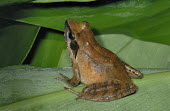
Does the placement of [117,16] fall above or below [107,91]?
above

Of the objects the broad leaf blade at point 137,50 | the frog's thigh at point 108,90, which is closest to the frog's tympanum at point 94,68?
the frog's thigh at point 108,90

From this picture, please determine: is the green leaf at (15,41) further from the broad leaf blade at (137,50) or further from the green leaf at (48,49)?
the broad leaf blade at (137,50)

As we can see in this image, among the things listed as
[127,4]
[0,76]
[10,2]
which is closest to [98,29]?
[127,4]

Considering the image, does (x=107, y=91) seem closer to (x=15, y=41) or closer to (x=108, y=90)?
(x=108, y=90)

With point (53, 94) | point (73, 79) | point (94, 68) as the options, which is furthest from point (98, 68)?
point (53, 94)

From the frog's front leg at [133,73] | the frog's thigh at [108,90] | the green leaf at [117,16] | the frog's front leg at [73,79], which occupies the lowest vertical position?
the frog's thigh at [108,90]

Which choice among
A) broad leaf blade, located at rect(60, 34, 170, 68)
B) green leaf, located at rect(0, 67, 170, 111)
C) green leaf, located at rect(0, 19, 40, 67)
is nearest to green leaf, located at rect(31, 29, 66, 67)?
green leaf, located at rect(0, 19, 40, 67)

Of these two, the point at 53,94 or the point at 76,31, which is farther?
the point at 76,31

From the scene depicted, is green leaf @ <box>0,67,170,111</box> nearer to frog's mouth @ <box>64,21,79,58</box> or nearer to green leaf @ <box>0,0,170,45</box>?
frog's mouth @ <box>64,21,79,58</box>
